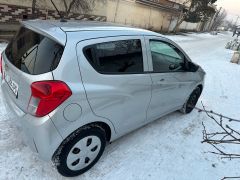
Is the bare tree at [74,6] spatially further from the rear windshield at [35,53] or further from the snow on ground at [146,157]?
the rear windshield at [35,53]

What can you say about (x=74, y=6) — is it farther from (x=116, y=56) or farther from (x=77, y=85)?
(x=77, y=85)

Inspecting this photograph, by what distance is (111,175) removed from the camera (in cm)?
296

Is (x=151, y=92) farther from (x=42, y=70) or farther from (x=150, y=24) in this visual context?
(x=150, y=24)

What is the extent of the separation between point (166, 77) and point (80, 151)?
5.67 feet

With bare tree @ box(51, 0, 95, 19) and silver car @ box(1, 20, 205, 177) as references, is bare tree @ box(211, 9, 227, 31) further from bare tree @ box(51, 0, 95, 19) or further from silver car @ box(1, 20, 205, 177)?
silver car @ box(1, 20, 205, 177)

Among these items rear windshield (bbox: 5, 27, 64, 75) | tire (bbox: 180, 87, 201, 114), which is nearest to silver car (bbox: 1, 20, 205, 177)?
rear windshield (bbox: 5, 27, 64, 75)

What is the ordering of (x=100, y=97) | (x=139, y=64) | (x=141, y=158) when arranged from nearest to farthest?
(x=100, y=97) < (x=139, y=64) < (x=141, y=158)

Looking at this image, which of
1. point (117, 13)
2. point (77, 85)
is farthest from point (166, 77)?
point (117, 13)

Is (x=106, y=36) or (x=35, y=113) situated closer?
(x=35, y=113)

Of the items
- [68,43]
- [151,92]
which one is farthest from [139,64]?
[68,43]

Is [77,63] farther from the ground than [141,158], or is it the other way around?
[77,63]

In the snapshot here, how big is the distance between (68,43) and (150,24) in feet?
82.8

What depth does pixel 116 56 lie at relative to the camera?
2875mm

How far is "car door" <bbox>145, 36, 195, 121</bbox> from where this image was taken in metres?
3.44
